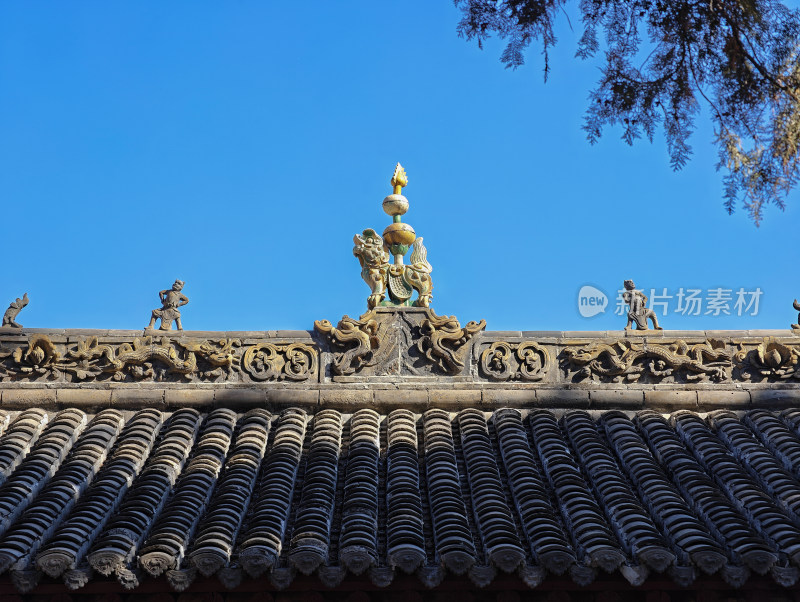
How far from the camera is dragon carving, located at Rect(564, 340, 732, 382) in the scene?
1252 cm

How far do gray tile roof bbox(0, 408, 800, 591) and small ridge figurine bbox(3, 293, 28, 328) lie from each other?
127 centimetres

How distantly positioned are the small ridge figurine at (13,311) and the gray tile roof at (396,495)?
1271 mm

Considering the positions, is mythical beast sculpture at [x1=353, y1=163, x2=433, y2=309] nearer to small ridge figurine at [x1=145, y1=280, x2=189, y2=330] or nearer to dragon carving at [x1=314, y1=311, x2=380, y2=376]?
dragon carving at [x1=314, y1=311, x2=380, y2=376]

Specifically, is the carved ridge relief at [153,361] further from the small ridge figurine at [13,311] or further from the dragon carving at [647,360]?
the dragon carving at [647,360]

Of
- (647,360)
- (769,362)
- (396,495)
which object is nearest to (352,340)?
(396,495)

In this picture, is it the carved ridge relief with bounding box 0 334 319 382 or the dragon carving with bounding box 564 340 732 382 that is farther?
the dragon carving with bounding box 564 340 732 382

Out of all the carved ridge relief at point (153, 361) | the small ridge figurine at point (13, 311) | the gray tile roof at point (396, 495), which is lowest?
the gray tile roof at point (396, 495)

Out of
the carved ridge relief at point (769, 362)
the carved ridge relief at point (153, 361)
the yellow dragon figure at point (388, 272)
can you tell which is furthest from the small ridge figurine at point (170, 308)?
the carved ridge relief at point (769, 362)

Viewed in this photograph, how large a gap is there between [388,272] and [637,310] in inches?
109

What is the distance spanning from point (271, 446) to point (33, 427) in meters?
2.36

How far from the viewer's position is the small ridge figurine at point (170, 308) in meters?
12.8

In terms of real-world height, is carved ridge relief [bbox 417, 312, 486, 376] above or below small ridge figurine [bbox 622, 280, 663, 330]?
below

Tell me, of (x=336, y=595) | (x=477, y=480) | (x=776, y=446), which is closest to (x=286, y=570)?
(x=336, y=595)

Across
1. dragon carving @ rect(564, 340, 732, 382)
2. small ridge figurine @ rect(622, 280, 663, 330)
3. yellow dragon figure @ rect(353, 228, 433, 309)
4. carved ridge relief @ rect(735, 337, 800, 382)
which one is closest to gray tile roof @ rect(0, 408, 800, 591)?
dragon carving @ rect(564, 340, 732, 382)
